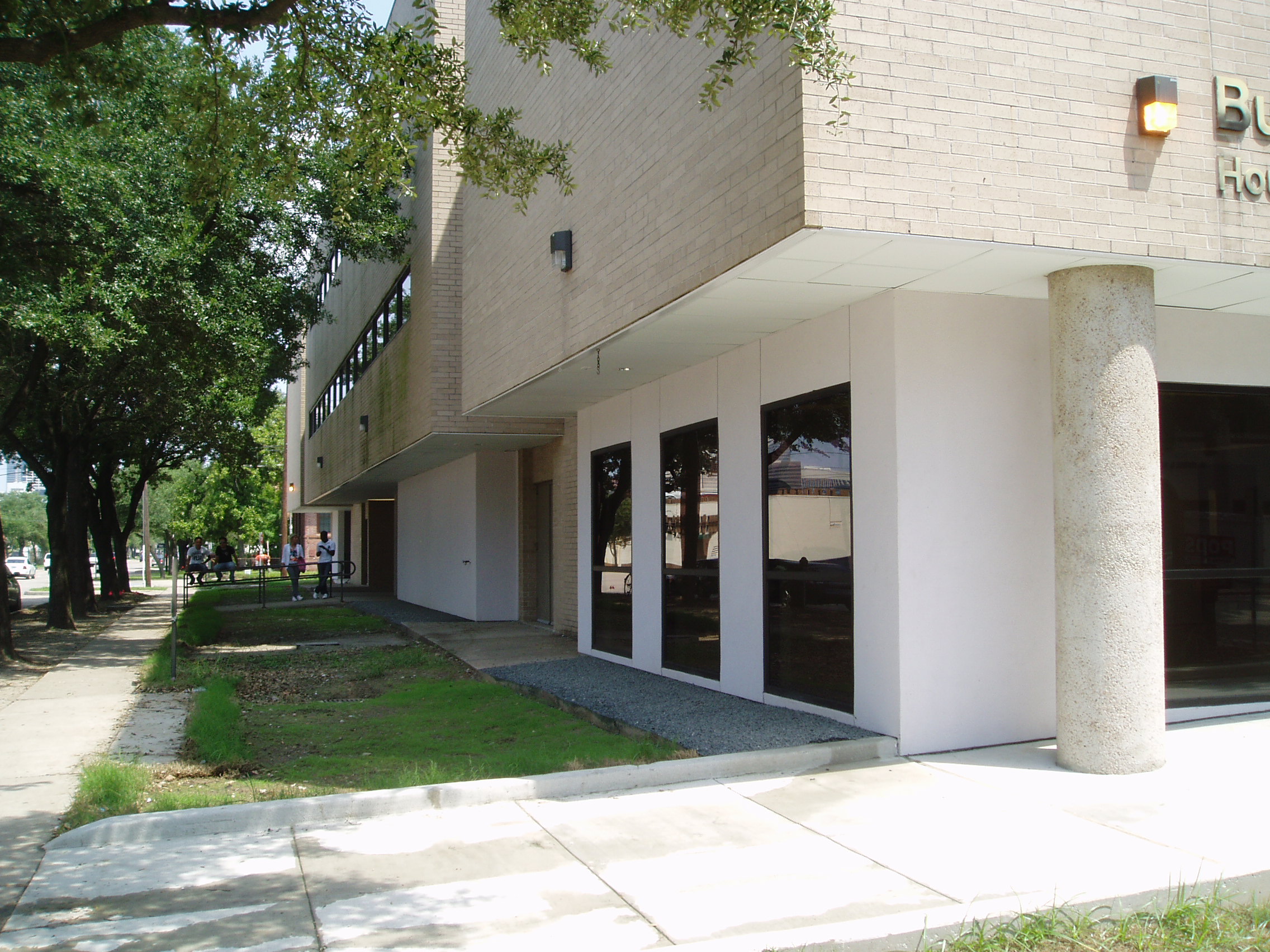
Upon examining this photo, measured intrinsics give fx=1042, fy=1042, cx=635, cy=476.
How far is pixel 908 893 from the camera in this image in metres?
4.85

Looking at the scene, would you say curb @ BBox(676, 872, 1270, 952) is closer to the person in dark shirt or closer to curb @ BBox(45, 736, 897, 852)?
curb @ BBox(45, 736, 897, 852)

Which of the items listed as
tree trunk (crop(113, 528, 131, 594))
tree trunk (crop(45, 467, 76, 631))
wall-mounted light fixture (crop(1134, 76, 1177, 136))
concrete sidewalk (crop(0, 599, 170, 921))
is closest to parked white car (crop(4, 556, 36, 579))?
tree trunk (crop(113, 528, 131, 594))

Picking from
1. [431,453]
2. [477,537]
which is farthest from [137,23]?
[477,537]

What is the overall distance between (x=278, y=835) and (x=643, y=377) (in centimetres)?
691

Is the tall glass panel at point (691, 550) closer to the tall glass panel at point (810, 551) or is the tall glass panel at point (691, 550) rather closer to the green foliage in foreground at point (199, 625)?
the tall glass panel at point (810, 551)

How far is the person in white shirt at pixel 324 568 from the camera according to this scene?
29.0 metres

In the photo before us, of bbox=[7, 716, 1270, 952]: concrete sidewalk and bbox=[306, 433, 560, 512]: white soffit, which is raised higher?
bbox=[306, 433, 560, 512]: white soffit

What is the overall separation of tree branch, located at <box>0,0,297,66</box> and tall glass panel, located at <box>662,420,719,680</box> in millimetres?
5439

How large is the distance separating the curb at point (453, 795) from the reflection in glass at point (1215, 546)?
2915mm

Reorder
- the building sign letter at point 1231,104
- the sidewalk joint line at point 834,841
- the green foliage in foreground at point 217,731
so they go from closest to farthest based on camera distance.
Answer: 1. the sidewalk joint line at point 834,841
2. the building sign letter at point 1231,104
3. the green foliage in foreground at point 217,731

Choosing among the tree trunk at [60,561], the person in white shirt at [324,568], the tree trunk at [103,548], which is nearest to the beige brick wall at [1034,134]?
the tree trunk at [60,561]

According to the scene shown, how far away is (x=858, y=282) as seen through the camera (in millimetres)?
7438

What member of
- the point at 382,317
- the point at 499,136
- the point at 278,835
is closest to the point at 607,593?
the point at 499,136

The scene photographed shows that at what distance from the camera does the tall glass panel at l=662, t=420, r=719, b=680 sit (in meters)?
10.5
